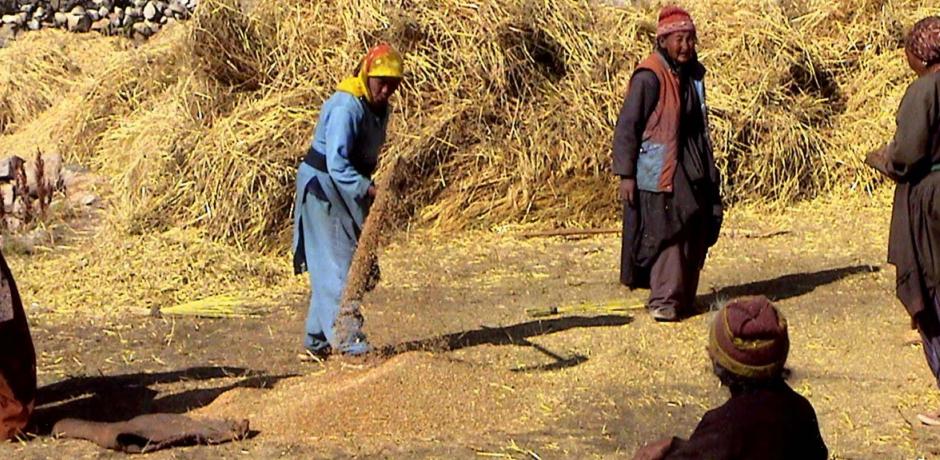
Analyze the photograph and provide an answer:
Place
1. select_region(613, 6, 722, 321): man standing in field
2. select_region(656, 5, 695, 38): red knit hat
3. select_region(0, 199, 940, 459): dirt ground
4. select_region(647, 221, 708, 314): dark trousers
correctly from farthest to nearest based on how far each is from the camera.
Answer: select_region(647, 221, 708, 314): dark trousers
select_region(613, 6, 722, 321): man standing in field
select_region(656, 5, 695, 38): red knit hat
select_region(0, 199, 940, 459): dirt ground

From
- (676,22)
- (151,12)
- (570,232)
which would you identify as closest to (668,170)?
(676,22)

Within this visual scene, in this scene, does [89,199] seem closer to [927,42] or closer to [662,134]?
[662,134]

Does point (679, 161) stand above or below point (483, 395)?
above

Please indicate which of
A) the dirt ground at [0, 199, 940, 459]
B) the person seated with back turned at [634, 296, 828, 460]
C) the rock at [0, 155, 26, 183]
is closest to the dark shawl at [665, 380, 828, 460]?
the person seated with back turned at [634, 296, 828, 460]

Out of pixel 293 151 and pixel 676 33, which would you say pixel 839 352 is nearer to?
pixel 676 33

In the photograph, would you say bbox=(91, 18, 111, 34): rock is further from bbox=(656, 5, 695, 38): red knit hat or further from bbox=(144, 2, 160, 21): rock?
bbox=(656, 5, 695, 38): red knit hat

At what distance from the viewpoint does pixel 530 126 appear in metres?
10.9

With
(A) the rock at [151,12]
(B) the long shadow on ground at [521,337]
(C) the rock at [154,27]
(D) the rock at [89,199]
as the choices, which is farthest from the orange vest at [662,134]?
(A) the rock at [151,12]

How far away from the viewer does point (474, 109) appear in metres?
10.9

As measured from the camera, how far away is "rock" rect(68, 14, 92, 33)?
15023 millimetres

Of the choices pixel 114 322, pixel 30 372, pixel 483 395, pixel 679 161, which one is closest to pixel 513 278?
pixel 679 161

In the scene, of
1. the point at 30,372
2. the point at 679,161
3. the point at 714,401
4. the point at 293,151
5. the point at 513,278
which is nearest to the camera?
the point at 30,372

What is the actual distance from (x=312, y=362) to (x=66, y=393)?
1.21 m

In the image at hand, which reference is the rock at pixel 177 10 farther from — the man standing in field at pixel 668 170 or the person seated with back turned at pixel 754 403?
the person seated with back turned at pixel 754 403
